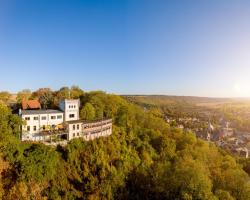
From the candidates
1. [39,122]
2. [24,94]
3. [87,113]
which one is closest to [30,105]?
[87,113]

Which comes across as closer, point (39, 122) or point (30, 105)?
point (39, 122)

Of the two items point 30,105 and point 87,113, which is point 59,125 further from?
point 30,105

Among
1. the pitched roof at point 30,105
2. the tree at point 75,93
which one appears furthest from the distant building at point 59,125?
the tree at point 75,93

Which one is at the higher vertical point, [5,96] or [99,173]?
[5,96]

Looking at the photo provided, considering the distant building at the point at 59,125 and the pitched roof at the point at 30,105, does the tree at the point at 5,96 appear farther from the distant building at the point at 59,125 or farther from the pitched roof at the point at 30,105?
the distant building at the point at 59,125

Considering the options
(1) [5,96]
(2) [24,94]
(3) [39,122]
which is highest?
(2) [24,94]

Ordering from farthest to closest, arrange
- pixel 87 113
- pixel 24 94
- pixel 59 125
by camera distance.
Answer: pixel 24 94
pixel 87 113
pixel 59 125

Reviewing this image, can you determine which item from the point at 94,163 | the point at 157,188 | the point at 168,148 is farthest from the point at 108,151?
the point at 168,148

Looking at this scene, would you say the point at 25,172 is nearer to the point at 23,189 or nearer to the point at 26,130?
the point at 23,189
